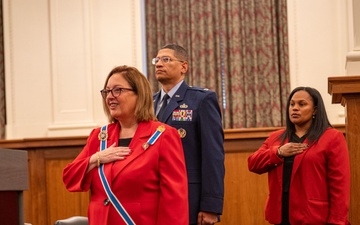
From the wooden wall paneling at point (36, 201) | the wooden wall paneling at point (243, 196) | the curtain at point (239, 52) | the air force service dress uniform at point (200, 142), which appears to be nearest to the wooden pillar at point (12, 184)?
the air force service dress uniform at point (200, 142)

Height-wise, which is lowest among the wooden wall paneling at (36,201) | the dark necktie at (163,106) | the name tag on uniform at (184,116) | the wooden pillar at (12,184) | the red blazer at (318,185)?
the wooden wall paneling at (36,201)

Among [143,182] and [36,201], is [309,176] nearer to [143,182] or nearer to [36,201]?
[143,182]

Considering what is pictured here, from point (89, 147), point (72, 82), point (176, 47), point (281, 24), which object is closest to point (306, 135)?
point (176, 47)

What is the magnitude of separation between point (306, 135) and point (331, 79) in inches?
18.3

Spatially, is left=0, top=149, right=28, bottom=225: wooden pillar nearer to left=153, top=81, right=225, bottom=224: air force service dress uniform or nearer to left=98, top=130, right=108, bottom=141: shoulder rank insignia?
left=98, top=130, right=108, bottom=141: shoulder rank insignia

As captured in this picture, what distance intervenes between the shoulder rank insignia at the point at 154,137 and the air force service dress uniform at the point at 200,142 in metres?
0.79

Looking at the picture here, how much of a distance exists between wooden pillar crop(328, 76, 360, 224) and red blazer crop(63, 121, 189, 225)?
6.17 feet

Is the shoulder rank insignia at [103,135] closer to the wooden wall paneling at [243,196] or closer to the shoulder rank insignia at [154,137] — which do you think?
the shoulder rank insignia at [154,137]

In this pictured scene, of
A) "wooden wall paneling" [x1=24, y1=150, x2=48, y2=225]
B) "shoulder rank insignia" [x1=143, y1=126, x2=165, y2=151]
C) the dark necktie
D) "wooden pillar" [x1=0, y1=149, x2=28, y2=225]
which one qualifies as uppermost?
the dark necktie

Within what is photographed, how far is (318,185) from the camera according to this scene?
4.42 m

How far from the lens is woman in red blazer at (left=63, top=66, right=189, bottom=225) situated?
10.2 ft

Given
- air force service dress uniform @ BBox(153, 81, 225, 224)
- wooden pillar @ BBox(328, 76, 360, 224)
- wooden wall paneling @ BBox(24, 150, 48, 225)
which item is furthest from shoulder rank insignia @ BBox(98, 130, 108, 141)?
wooden wall paneling @ BBox(24, 150, 48, 225)

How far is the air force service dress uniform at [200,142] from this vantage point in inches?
156

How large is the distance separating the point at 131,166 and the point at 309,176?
1.62 meters
